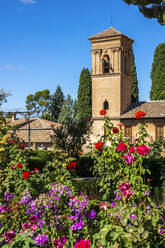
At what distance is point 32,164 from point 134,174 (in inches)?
332

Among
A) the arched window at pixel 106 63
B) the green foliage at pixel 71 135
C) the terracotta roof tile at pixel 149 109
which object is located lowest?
the green foliage at pixel 71 135

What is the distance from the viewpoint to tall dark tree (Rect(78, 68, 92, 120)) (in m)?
41.0

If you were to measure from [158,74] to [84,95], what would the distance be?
9.89 metres

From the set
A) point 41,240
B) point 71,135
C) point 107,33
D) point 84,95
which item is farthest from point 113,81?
point 41,240

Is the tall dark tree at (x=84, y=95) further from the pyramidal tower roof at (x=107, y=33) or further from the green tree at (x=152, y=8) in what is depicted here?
the green tree at (x=152, y=8)

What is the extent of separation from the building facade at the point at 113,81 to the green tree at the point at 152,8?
1625cm

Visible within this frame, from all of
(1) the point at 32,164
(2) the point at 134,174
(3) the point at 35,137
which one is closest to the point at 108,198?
(2) the point at 134,174

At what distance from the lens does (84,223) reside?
380cm

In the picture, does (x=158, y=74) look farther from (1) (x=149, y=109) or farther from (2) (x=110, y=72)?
(1) (x=149, y=109)

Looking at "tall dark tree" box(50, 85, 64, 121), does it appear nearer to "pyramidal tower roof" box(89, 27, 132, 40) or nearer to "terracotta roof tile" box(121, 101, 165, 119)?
"pyramidal tower roof" box(89, 27, 132, 40)

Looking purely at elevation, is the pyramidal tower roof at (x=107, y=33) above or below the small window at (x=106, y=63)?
above

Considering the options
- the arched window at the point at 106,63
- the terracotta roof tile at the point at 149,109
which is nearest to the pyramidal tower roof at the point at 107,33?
the arched window at the point at 106,63

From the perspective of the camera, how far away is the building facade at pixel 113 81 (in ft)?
93.0

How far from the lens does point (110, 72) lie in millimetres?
29297
